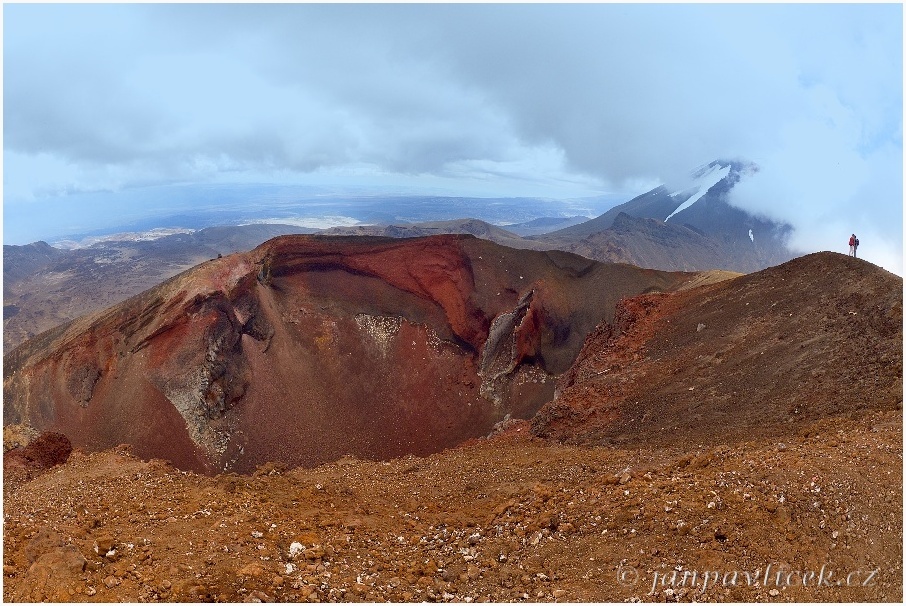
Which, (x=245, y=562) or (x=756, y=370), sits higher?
(x=756, y=370)

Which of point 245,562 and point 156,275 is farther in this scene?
point 156,275

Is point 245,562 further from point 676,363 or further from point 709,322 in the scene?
point 709,322

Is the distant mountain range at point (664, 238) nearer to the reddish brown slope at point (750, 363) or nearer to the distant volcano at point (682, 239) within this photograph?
the distant volcano at point (682, 239)

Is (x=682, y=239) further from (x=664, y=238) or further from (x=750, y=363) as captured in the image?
(x=750, y=363)

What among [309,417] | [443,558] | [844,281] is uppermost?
[844,281]

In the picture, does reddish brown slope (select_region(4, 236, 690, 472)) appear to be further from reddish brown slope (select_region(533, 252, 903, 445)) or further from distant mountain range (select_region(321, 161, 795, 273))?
distant mountain range (select_region(321, 161, 795, 273))

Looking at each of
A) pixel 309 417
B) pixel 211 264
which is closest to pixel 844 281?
pixel 309 417

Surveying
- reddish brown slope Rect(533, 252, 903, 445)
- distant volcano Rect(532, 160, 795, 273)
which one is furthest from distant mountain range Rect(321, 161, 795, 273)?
reddish brown slope Rect(533, 252, 903, 445)

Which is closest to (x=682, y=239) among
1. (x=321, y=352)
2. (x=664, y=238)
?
(x=664, y=238)
